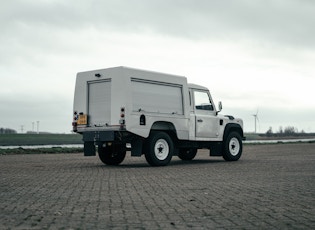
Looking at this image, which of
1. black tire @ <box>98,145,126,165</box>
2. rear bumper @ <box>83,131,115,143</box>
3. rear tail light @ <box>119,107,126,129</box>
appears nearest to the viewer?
rear tail light @ <box>119,107,126,129</box>

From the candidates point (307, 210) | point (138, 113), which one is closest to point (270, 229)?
point (307, 210)

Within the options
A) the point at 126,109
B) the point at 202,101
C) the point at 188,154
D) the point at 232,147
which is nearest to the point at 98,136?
the point at 126,109

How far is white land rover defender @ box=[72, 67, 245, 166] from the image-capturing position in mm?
16406

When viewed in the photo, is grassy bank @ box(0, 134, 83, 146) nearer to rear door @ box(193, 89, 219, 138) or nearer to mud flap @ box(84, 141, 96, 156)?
rear door @ box(193, 89, 219, 138)

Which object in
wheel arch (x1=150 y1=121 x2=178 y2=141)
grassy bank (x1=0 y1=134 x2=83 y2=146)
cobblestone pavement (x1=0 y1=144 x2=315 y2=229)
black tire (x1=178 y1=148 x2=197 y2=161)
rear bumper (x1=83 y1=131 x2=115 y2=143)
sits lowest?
cobblestone pavement (x1=0 y1=144 x2=315 y2=229)

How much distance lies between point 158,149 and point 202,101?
10.2ft

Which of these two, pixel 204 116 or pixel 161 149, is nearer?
pixel 161 149

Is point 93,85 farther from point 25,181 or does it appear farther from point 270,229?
point 270,229

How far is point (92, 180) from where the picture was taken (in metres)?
12.1

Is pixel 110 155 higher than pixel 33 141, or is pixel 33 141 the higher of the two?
pixel 33 141

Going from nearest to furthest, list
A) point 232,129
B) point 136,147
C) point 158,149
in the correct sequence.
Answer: point 136,147 → point 158,149 → point 232,129

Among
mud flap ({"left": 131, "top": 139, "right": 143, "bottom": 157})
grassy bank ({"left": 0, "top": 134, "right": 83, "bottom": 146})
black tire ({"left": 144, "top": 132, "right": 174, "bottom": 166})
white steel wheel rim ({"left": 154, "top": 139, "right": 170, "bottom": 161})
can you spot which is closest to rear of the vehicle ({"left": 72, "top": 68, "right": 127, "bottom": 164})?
mud flap ({"left": 131, "top": 139, "right": 143, "bottom": 157})

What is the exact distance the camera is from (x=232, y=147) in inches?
805

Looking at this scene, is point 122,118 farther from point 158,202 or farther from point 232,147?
point 158,202
